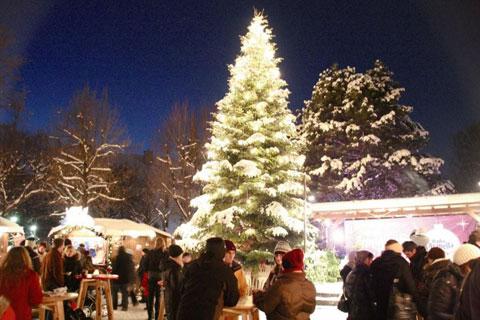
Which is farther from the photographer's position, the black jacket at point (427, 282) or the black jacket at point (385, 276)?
the black jacket at point (385, 276)

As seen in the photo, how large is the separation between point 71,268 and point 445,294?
903 centimetres

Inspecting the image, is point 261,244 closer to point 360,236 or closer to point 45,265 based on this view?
point 360,236

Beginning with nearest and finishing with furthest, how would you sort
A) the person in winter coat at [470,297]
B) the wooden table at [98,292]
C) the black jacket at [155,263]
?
the person in winter coat at [470,297]
the wooden table at [98,292]
the black jacket at [155,263]

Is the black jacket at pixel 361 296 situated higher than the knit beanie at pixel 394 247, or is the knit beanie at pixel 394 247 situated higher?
the knit beanie at pixel 394 247


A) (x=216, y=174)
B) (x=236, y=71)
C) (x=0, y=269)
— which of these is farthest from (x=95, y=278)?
(x=236, y=71)

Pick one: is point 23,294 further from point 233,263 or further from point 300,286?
point 300,286

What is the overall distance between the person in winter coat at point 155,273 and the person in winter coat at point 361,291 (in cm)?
607

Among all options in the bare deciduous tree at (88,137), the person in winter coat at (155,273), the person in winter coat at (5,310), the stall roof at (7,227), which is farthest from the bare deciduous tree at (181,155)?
the person in winter coat at (5,310)

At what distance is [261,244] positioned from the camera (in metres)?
17.8

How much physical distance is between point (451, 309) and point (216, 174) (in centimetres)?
1352

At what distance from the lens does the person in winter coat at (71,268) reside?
11.5 meters

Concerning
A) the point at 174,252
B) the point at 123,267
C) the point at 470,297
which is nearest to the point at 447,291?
the point at 470,297

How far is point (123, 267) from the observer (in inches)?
558

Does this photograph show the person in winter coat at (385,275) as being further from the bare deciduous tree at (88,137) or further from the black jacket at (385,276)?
the bare deciduous tree at (88,137)
